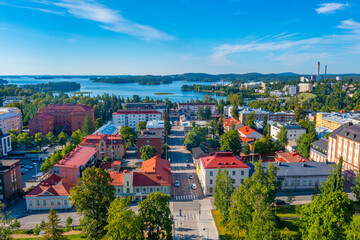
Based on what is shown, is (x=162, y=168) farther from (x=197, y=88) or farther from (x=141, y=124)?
(x=197, y=88)

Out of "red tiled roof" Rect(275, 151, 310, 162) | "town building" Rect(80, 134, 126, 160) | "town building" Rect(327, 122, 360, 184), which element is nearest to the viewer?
"town building" Rect(327, 122, 360, 184)

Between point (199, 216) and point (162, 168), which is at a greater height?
point (162, 168)

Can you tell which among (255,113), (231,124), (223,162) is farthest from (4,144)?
(255,113)

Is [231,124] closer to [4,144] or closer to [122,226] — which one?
[4,144]

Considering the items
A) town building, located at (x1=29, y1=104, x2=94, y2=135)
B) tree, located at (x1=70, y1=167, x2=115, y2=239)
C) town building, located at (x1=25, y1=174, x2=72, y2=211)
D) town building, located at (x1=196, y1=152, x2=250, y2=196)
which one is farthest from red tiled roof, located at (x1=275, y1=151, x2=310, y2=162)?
town building, located at (x1=29, y1=104, x2=94, y2=135)

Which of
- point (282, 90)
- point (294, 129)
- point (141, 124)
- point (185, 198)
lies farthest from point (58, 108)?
point (282, 90)

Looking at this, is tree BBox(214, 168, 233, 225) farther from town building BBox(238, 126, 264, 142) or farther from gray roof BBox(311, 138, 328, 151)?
town building BBox(238, 126, 264, 142)

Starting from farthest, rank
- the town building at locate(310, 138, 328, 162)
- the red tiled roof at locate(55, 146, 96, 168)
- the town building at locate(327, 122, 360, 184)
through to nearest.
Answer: the town building at locate(310, 138, 328, 162) < the town building at locate(327, 122, 360, 184) < the red tiled roof at locate(55, 146, 96, 168)
